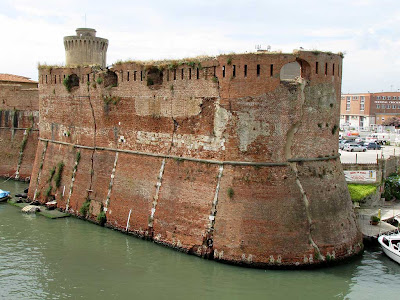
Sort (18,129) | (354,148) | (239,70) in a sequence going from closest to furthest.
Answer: (239,70), (18,129), (354,148)

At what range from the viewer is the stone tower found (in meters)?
30.0

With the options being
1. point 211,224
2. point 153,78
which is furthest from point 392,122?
point 211,224

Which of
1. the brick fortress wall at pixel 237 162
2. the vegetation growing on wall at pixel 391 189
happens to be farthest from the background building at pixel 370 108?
the brick fortress wall at pixel 237 162

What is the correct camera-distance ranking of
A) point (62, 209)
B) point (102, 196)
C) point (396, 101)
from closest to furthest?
point (102, 196), point (62, 209), point (396, 101)

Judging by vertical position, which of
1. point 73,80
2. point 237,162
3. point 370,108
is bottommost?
point 237,162

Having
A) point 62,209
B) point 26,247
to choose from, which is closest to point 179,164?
point 26,247

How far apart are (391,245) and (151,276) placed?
8372 mm

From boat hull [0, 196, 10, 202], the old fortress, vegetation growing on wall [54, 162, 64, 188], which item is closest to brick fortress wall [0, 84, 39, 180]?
boat hull [0, 196, 10, 202]

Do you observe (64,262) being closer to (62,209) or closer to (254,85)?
(62,209)

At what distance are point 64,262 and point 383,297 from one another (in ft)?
31.9

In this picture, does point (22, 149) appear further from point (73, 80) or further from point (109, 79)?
point (109, 79)

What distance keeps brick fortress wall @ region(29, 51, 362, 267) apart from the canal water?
1.89 feet

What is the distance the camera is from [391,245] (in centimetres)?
1598

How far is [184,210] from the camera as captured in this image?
51.9 ft
